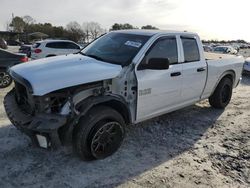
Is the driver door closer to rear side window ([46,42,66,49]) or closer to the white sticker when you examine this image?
the white sticker

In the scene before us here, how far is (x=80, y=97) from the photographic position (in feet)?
12.0

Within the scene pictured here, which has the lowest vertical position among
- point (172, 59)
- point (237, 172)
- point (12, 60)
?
point (237, 172)

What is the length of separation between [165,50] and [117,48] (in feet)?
2.81

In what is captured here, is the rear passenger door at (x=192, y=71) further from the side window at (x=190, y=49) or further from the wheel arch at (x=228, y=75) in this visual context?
the wheel arch at (x=228, y=75)

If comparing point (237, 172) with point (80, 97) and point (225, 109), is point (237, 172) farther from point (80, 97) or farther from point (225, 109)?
point (225, 109)

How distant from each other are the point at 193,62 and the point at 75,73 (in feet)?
8.57

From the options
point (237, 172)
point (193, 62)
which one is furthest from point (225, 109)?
point (237, 172)

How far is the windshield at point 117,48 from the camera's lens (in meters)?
4.25

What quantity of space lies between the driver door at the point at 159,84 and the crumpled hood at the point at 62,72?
548 mm

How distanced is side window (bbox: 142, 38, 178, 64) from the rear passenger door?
268 mm

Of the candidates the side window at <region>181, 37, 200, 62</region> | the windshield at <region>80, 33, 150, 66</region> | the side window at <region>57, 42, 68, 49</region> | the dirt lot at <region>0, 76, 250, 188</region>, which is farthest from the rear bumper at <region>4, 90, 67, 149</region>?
the side window at <region>57, 42, 68, 49</region>

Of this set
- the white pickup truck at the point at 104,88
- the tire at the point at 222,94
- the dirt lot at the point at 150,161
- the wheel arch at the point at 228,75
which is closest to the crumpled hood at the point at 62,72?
the white pickup truck at the point at 104,88

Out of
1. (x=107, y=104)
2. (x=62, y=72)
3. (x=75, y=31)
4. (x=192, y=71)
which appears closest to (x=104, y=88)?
(x=107, y=104)

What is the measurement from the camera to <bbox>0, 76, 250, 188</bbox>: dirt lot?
11.5 feet
